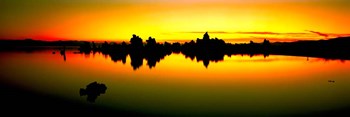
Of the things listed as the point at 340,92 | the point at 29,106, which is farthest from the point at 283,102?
the point at 29,106

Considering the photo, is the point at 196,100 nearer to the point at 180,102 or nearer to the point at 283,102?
the point at 180,102

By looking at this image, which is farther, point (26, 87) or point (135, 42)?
point (135, 42)

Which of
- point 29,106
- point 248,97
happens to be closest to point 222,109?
point 248,97

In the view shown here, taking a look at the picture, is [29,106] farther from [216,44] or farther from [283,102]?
[216,44]

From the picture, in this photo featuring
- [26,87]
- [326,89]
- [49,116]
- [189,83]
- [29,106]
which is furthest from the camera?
[189,83]

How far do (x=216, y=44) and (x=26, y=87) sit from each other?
16321cm

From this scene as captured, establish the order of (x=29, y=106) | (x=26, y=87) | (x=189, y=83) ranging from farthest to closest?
(x=189, y=83) → (x=26, y=87) → (x=29, y=106)

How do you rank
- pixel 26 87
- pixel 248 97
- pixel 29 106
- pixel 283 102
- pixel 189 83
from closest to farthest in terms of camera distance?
pixel 29 106, pixel 283 102, pixel 248 97, pixel 26 87, pixel 189 83

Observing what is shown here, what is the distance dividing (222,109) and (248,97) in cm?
A: 520

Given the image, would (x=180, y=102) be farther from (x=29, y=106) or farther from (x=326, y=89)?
(x=326, y=89)

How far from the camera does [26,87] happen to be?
32000 millimetres

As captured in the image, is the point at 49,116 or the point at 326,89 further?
the point at 326,89

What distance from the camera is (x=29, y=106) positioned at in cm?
2061

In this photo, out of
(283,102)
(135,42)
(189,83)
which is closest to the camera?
(283,102)
